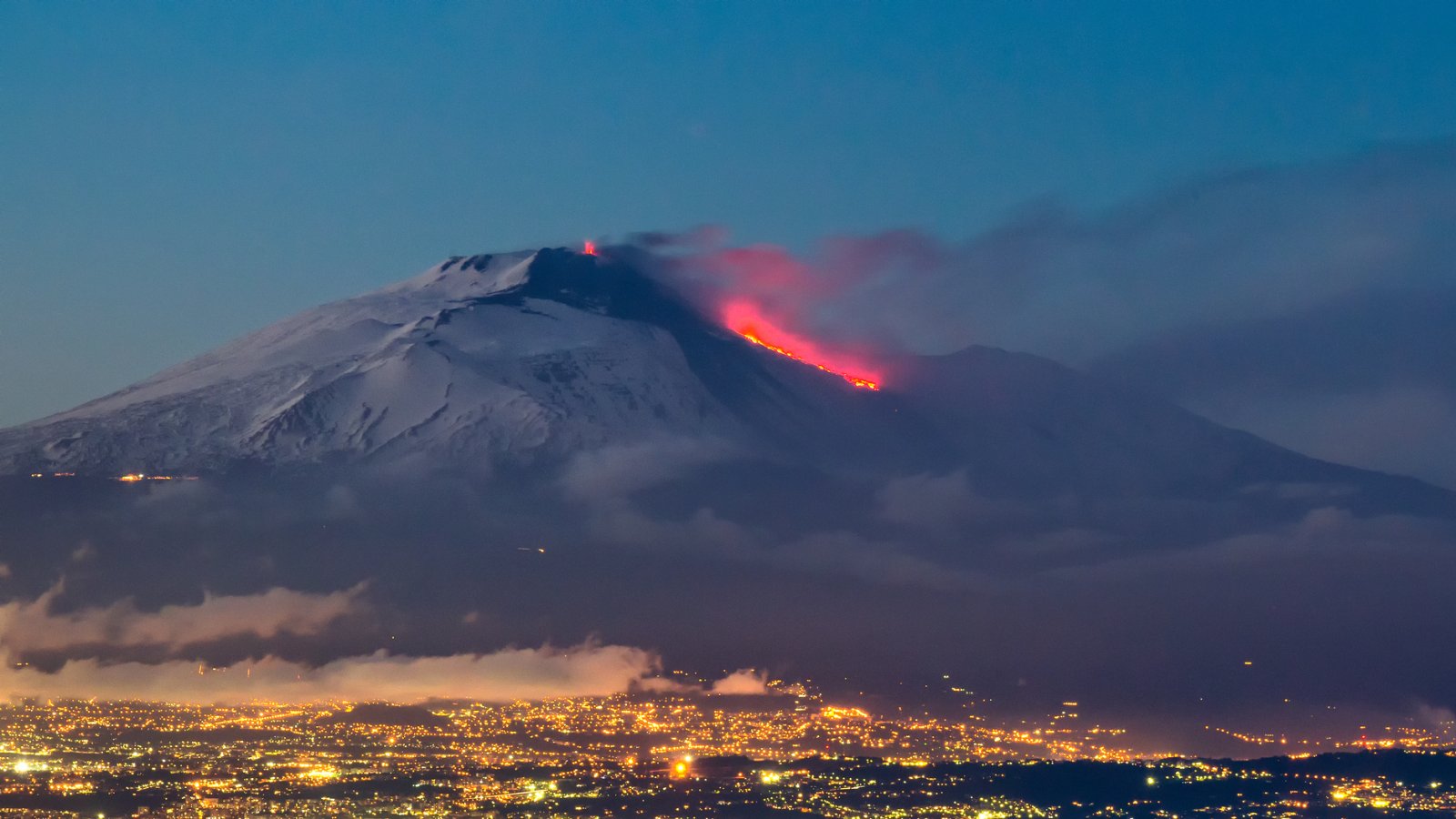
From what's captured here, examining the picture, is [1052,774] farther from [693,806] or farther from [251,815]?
[251,815]

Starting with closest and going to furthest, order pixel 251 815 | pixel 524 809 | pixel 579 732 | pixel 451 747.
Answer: pixel 251 815 < pixel 524 809 < pixel 451 747 < pixel 579 732

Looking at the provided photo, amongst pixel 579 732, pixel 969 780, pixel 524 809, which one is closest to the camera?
pixel 524 809

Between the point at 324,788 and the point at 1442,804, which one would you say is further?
the point at 1442,804

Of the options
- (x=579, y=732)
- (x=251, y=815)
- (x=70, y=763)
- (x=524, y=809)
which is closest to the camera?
(x=251, y=815)

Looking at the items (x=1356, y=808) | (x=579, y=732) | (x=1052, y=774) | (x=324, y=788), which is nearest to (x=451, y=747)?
(x=579, y=732)

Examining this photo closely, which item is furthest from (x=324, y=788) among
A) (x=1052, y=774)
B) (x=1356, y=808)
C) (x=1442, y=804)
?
(x=1442, y=804)

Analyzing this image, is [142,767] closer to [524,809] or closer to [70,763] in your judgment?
[70,763]
